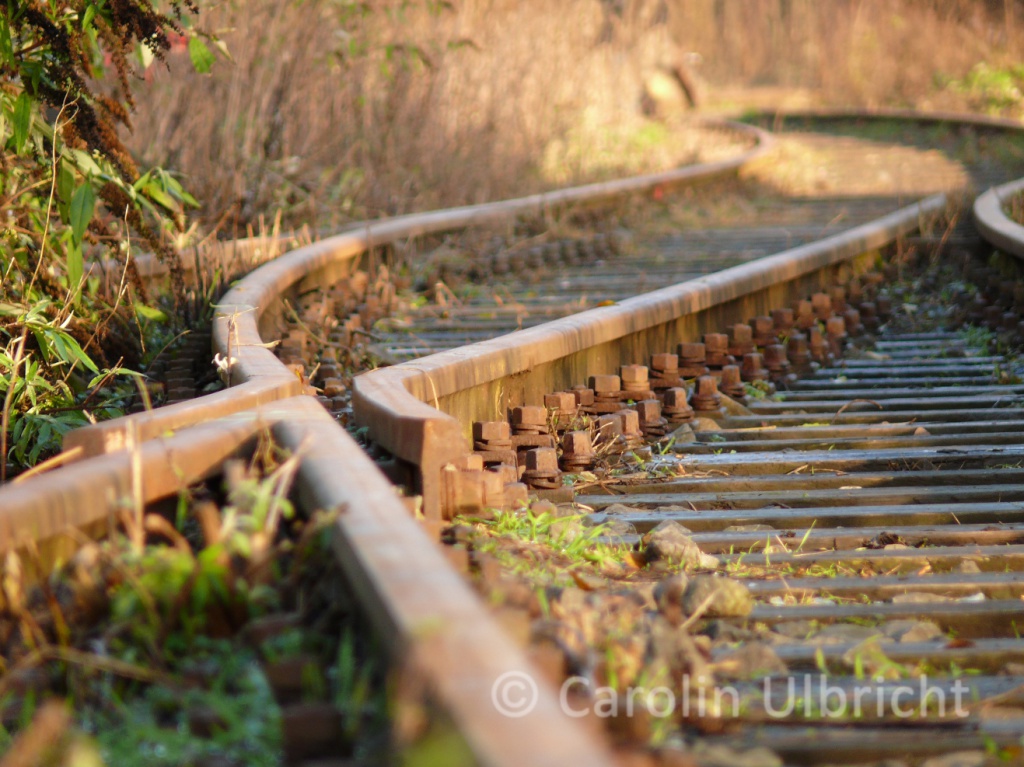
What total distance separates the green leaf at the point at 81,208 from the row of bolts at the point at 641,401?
1.25 metres

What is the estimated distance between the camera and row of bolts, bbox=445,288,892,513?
325 centimetres

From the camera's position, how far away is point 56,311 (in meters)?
3.96

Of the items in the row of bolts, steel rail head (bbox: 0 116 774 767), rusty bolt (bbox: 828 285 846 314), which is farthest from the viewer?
rusty bolt (bbox: 828 285 846 314)

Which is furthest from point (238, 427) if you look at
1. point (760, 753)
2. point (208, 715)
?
point (760, 753)

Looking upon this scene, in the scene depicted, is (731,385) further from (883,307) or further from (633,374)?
(883,307)

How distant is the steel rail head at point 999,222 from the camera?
20.3ft

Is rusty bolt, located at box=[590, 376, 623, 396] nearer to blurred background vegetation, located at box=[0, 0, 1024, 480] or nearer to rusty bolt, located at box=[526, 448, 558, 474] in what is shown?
rusty bolt, located at box=[526, 448, 558, 474]

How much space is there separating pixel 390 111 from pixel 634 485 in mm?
7151

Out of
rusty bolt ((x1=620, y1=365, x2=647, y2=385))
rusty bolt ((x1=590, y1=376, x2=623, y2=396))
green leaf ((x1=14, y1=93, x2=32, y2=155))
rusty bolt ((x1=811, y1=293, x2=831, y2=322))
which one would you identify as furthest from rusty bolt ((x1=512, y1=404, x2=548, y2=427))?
rusty bolt ((x1=811, y1=293, x2=831, y2=322))

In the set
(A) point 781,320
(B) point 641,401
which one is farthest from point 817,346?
(B) point 641,401

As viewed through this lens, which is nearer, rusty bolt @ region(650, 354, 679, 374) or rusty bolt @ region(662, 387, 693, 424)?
rusty bolt @ region(662, 387, 693, 424)

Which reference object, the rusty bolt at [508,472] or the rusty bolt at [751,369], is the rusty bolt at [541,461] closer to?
the rusty bolt at [508,472]

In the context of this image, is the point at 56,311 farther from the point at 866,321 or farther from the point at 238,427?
the point at 866,321

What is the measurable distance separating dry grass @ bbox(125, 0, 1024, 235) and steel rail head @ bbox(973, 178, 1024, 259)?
12.1 feet
